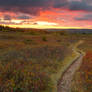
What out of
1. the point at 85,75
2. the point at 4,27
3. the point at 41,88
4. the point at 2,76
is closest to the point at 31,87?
the point at 41,88

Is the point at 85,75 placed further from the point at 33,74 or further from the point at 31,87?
the point at 31,87

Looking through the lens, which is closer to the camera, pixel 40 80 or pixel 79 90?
pixel 79 90

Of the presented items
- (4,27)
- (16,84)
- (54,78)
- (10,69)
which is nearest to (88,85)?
(54,78)

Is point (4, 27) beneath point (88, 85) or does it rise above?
above

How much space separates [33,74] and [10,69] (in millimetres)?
2116

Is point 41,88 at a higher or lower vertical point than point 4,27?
lower

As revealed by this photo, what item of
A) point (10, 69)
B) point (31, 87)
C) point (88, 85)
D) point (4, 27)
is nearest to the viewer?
point (31, 87)

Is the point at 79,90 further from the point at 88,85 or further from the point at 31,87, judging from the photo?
the point at 31,87

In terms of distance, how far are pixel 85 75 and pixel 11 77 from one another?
631 cm

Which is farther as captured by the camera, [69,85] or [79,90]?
[69,85]

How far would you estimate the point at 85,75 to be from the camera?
39.3ft

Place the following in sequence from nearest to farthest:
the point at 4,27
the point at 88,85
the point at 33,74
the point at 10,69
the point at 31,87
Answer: the point at 31,87 < the point at 88,85 < the point at 33,74 < the point at 10,69 < the point at 4,27

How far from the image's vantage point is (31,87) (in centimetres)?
887

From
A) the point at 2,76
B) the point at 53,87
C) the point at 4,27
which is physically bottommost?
the point at 53,87
